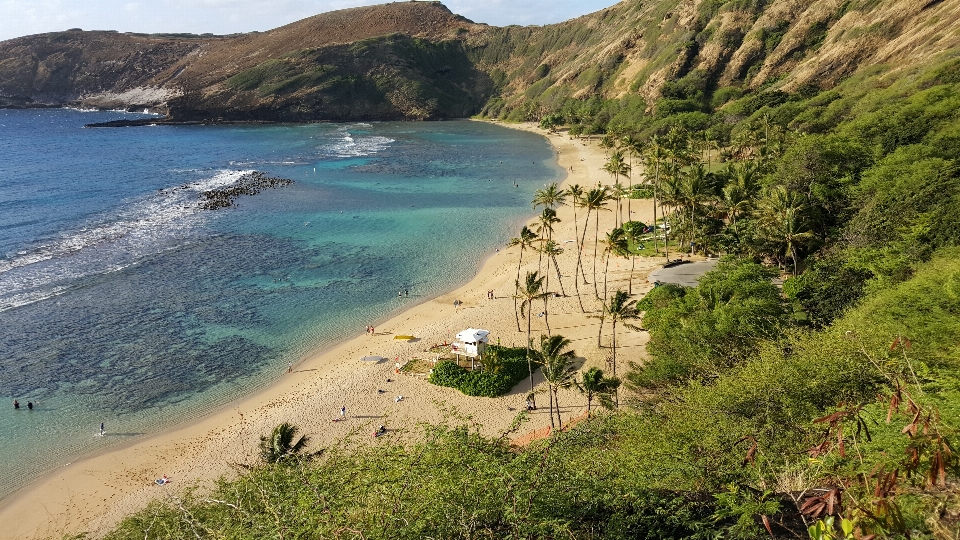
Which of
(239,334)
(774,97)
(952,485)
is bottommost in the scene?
(239,334)

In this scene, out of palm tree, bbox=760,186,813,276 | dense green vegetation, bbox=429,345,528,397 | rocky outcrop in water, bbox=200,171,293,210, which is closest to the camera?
dense green vegetation, bbox=429,345,528,397

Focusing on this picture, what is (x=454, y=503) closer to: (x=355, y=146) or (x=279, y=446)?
(x=279, y=446)

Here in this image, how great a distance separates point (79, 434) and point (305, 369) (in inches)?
486

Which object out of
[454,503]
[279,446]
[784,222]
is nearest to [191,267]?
[279,446]

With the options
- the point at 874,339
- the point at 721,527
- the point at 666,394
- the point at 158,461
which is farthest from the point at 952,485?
the point at 158,461

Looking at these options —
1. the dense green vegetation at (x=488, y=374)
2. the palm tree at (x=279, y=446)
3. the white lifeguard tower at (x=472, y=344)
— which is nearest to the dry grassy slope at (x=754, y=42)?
the dense green vegetation at (x=488, y=374)

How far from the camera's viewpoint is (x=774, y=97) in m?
98.2

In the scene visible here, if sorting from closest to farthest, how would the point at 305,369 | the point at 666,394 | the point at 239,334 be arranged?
the point at 666,394 < the point at 305,369 < the point at 239,334

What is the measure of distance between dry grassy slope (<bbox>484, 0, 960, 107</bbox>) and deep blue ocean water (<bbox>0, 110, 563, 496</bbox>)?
145ft

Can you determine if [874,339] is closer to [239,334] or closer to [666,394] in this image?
[666,394]

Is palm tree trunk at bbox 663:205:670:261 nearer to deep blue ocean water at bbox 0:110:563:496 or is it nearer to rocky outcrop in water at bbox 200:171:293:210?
deep blue ocean water at bbox 0:110:563:496

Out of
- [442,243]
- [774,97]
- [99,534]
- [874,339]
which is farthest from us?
[774,97]

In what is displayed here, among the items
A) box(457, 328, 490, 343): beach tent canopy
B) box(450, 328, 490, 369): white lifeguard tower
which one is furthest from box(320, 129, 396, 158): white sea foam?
box(457, 328, 490, 343): beach tent canopy

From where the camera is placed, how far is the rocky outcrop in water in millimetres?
80213
